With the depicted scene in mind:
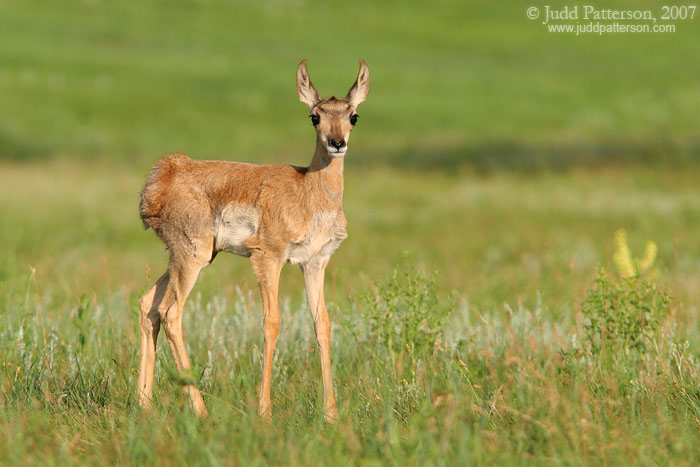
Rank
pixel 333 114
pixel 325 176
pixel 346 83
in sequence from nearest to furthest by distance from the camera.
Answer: pixel 333 114 → pixel 325 176 → pixel 346 83

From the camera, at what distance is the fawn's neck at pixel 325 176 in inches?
238

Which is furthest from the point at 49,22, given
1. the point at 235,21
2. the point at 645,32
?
the point at 645,32

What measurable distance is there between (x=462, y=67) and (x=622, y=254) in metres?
41.7

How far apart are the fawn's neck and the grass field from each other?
875 millimetres

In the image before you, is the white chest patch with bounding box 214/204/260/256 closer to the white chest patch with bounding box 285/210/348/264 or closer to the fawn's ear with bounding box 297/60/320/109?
the white chest patch with bounding box 285/210/348/264

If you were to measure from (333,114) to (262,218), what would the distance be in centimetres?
83

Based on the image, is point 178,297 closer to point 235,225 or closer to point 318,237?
point 235,225

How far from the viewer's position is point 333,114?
5.83 meters

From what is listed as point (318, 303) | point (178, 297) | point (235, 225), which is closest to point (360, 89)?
point (235, 225)

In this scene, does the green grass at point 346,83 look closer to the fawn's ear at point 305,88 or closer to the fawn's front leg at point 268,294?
the fawn's ear at point 305,88

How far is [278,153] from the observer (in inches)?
1206

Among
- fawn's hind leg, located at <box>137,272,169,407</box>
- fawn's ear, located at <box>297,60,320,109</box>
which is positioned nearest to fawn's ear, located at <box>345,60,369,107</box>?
fawn's ear, located at <box>297,60,320,109</box>

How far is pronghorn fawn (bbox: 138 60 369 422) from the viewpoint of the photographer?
19.2 feet

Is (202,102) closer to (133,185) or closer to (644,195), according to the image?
(133,185)
